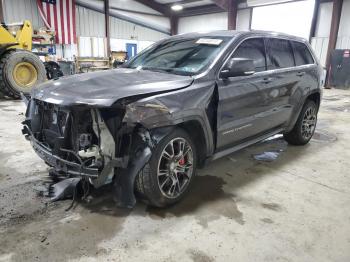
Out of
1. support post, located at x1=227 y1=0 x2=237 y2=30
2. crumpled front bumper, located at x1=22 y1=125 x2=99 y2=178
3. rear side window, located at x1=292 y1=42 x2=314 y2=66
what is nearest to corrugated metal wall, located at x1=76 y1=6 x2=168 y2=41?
support post, located at x1=227 y1=0 x2=237 y2=30

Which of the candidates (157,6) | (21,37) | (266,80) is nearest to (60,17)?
(21,37)

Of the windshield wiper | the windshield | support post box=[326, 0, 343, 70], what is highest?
support post box=[326, 0, 343, 70]

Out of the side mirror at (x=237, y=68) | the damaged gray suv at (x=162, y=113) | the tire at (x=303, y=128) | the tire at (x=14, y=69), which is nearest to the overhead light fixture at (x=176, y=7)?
the tire at (x=14, y=69)

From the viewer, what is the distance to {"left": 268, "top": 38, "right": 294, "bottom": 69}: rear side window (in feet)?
11.7

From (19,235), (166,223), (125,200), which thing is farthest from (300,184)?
(19,235)

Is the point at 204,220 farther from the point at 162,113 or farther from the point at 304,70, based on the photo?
the point at 304,70

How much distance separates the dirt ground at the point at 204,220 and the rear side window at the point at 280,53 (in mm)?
1288

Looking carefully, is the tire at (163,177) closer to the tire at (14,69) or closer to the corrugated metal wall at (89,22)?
the tire at (14,69)

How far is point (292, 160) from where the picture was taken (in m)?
3.91

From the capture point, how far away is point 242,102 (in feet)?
9.97

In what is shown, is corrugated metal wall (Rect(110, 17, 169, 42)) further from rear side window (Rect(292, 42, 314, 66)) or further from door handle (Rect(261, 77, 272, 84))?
door handle (Rect(261, 77, 272, 84))

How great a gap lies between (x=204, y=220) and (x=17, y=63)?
7.24 meters

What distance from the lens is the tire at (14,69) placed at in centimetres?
741

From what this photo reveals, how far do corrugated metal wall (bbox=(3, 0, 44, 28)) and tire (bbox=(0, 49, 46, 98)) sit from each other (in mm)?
6561
